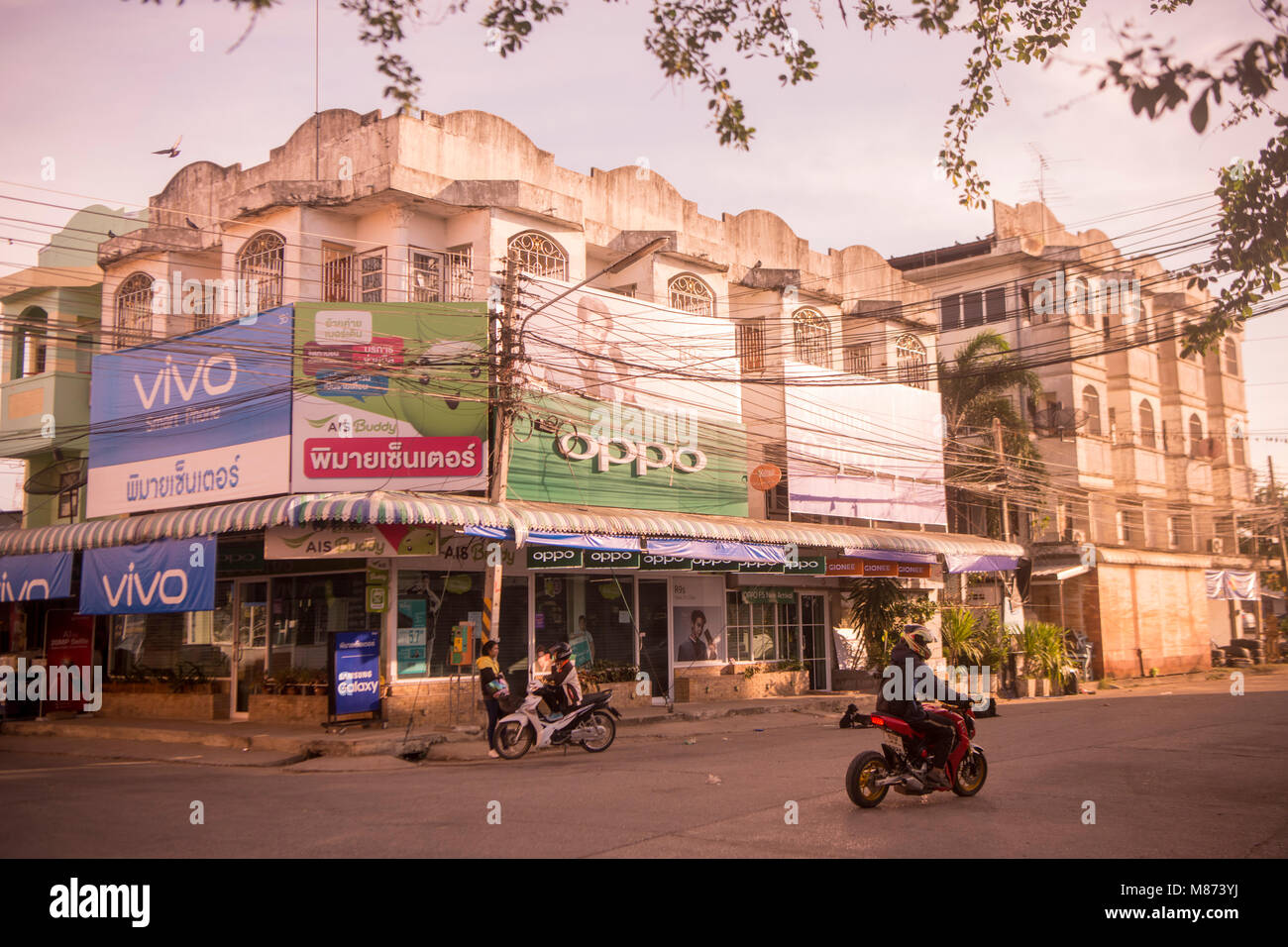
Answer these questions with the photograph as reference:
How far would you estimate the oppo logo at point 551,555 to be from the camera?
19.2 meters

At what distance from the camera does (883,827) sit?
28.6 feet

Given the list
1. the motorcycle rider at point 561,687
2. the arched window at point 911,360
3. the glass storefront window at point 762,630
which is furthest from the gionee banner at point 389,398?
the arched window at point 911,360

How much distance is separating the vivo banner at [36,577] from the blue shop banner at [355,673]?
685cm

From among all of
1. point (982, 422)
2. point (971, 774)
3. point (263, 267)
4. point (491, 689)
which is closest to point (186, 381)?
point (263, 267)

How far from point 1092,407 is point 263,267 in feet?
95.7

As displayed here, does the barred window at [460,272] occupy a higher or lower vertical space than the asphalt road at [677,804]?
higher

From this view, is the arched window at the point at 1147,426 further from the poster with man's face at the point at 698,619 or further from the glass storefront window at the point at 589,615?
the glass storefront window at the point at 589,615

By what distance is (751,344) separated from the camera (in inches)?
1084

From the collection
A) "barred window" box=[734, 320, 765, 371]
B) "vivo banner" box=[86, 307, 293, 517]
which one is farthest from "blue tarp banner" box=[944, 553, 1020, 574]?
"vivo banner" box=[86, 307, 293, 517]

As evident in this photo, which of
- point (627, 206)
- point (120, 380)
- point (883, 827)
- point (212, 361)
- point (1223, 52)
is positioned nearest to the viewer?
point (1223, 52)

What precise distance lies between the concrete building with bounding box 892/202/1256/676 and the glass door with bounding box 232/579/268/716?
75.7 ft
